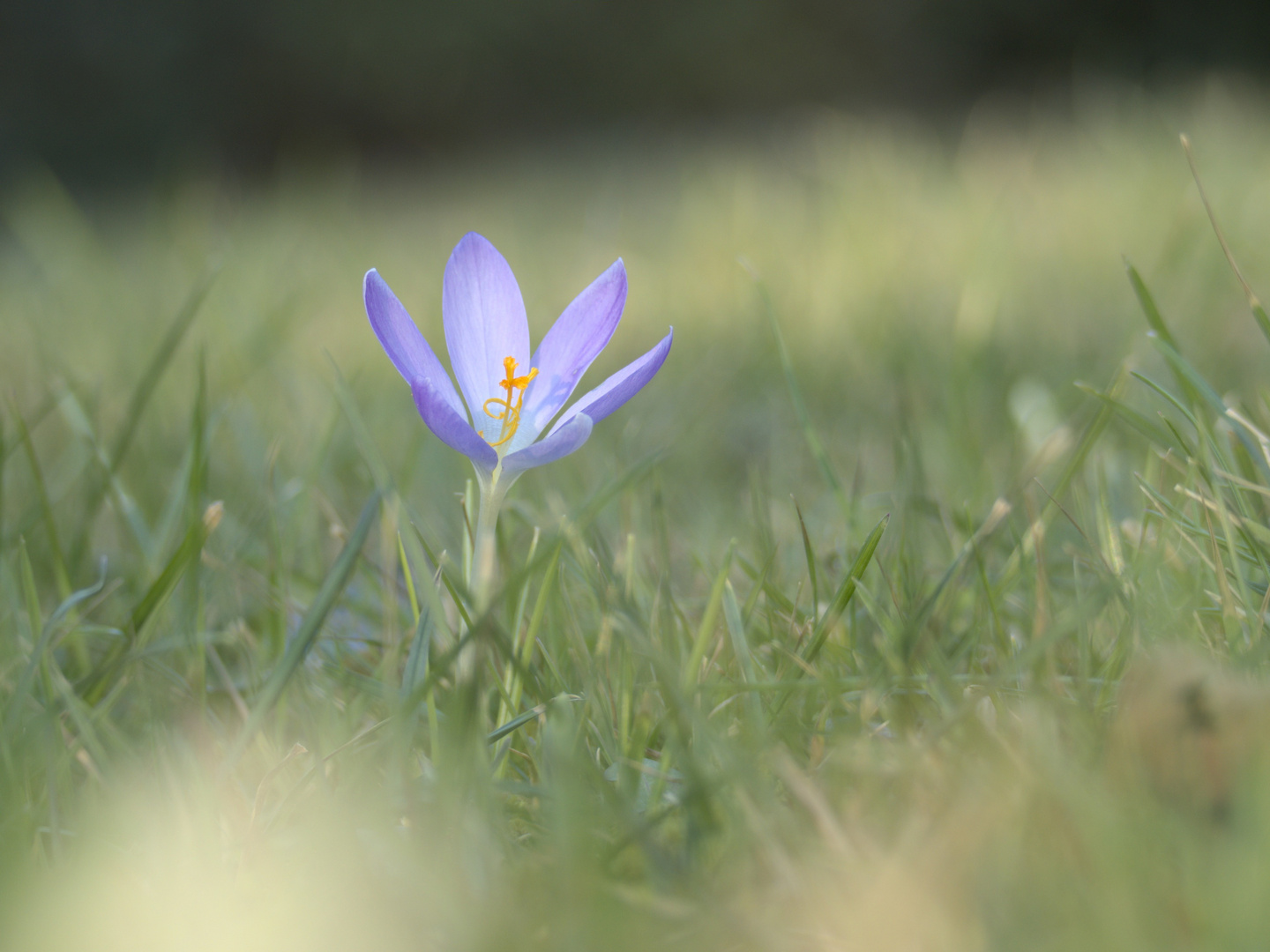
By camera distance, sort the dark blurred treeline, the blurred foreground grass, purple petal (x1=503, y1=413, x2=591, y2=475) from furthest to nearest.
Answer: the dark blurred treeline → purple petal (x1=503, y1=413, x2=591, y2=475) → the blurred foreground grass

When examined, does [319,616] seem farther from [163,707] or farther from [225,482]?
[225,482]

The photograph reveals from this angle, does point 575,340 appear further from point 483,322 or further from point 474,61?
point 474,61

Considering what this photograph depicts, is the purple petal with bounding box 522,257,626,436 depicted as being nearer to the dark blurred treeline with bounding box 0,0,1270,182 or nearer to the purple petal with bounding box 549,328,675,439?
the purple petal with bounding box 549,328,675,439

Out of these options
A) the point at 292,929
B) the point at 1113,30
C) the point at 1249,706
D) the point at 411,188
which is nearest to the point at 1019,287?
the point at 1249,706

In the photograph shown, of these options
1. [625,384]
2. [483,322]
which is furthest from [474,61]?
[625,384]

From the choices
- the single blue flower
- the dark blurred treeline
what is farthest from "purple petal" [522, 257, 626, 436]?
the dark blurred treeline

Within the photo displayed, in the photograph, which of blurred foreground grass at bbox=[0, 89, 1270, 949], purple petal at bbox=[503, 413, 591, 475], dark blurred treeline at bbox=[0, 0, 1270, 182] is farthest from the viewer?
dark blurred treeline at bbox=[0, 0, 1270, 182]

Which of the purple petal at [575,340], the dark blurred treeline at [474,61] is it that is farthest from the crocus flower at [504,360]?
the dark blurred treeline at [474,61]
